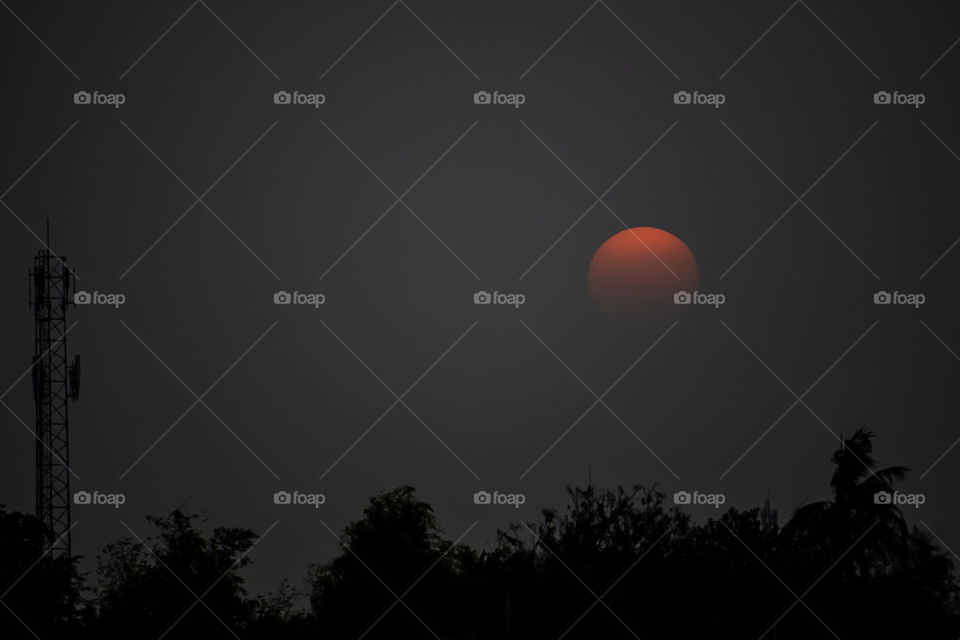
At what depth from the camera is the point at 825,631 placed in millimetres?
43094

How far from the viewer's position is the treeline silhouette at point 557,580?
43.8 metres

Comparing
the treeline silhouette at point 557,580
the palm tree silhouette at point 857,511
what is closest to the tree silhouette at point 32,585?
the treeline silhouette at point 557,580

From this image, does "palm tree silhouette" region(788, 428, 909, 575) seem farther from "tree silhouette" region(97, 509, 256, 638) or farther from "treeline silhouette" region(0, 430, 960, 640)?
"tree silhouette" region(97, 509, 256, 638)

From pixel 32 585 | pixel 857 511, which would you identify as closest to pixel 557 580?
pixel 857 511

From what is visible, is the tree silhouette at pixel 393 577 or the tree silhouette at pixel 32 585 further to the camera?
the tree silhouette at pixel 393 577

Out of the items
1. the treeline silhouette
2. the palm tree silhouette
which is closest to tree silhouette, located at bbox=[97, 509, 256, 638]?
the treeline silhouette

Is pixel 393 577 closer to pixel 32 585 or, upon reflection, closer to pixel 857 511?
pixel 32 585

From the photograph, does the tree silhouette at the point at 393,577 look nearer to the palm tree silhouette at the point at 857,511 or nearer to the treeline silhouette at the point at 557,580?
the treeline silhouette at the point at 557,580

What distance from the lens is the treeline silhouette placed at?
43.8 meters

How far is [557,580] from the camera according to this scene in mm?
46406

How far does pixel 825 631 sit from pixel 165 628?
86.5 feet

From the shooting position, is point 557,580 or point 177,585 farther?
point 177,585

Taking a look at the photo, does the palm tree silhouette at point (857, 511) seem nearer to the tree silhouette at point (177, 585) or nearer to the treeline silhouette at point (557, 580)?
the treeline silhouette at point (557, 580)

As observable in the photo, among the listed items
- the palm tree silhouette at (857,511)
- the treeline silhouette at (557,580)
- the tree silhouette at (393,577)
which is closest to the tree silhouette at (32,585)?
the treeline silhouette at (557,580)
